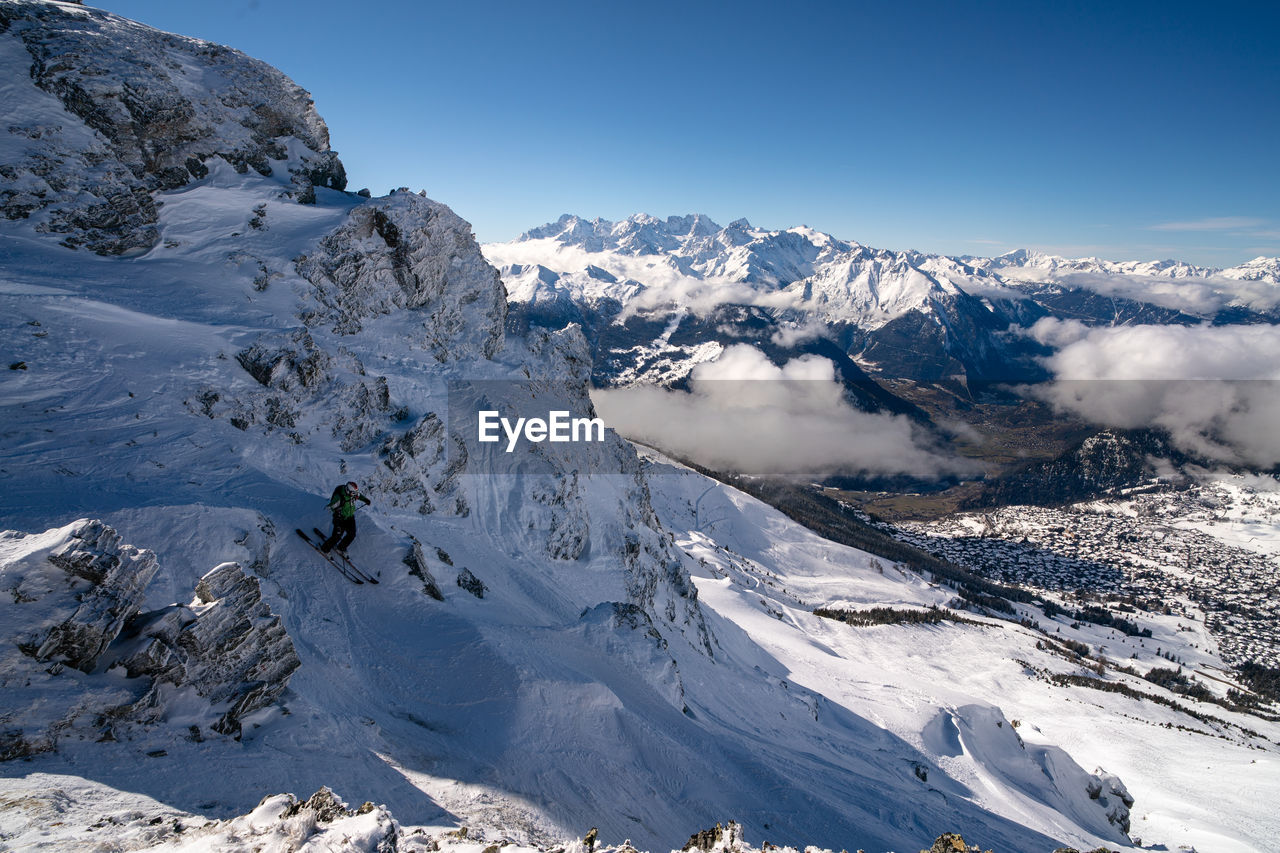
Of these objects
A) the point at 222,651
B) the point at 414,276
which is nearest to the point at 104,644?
the point at 222,651

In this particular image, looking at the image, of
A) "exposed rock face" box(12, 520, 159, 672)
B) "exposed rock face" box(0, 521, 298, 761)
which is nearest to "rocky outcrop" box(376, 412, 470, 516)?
"exposed rock face" box(0, 521, 298, 761)

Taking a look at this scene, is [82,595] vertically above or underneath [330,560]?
above

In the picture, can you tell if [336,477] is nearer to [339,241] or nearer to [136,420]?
[136,420]

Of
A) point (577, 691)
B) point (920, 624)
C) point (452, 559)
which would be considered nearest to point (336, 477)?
point (452, 559)

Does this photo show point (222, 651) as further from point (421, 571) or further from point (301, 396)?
point (301, 396)

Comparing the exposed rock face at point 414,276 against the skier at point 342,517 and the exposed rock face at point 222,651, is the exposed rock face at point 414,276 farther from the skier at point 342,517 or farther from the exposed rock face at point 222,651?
the exposed rock face at point 222,651

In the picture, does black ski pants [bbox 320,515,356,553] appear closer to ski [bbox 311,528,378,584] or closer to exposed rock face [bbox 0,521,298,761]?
ski [bbox 311,528,378,584]
